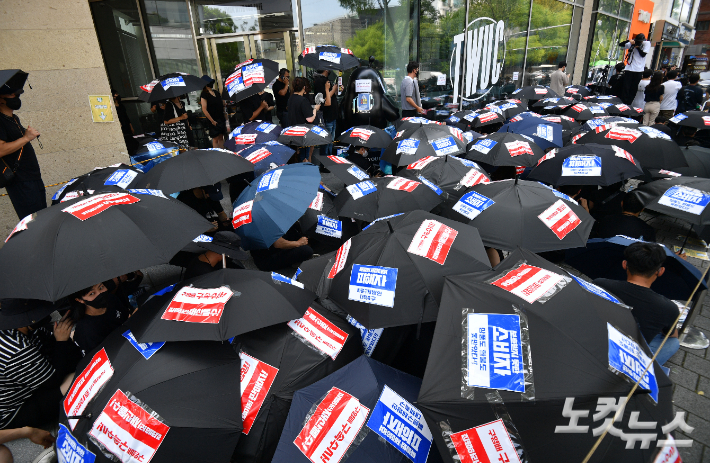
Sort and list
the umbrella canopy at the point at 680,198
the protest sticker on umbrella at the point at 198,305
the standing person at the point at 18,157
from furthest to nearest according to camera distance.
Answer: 1. the standing person at the point at 18,157
2. the umbrella canopy at the point at 680,198
3. the protest sticker on umbrella at the point at 198,305

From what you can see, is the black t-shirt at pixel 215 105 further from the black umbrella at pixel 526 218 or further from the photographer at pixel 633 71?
the photographer at pixel 633 71

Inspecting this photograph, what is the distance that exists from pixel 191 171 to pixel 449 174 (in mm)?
2834

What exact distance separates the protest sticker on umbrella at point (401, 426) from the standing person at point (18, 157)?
4447 millimetres

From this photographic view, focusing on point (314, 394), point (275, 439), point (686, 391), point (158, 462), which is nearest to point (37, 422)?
point (158, 462)

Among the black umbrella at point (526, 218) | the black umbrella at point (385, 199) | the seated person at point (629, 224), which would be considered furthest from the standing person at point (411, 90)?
the black umbrella at point (526, 218)

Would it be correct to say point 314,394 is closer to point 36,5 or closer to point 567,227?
point 567,227

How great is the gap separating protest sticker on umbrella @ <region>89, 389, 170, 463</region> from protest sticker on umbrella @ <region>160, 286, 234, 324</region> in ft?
1.54

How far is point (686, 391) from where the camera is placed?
9.82 feet

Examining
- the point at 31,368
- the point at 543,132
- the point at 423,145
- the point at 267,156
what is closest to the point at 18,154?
the point at 267,156

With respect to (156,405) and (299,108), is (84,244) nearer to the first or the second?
(156,405)

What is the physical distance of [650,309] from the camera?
103 inches

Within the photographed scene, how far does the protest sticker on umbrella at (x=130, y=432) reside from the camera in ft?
5.63

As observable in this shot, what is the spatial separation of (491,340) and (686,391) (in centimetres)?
251

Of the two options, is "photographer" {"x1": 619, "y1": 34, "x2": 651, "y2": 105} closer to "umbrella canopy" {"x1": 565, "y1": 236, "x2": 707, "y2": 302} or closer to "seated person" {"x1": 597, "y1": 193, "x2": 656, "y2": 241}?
"seated person" {"x1": 597, "y1": 193, "x2": 656, "y2": 241}
